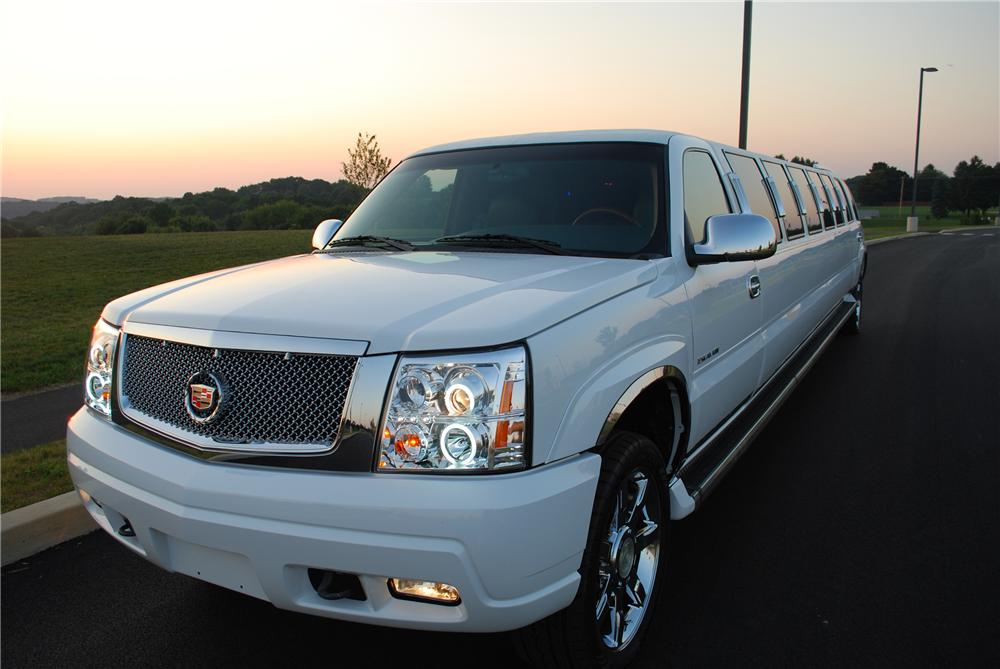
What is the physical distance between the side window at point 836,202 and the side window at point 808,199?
41.9 inches

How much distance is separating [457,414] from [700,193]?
225 centimetres

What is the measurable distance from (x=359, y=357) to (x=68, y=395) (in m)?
5.52

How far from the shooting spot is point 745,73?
13.4 m

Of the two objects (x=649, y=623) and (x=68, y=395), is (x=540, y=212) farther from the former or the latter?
(x=68, y=395)

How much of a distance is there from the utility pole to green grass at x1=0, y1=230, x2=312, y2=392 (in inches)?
406

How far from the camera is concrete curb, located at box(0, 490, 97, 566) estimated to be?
357cm

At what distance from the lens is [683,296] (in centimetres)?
315

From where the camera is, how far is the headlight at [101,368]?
2.75 metres

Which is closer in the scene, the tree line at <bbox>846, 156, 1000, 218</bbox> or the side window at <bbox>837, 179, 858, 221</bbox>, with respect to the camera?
the side window at <bbox>837, 179, 858, 221</bbox>

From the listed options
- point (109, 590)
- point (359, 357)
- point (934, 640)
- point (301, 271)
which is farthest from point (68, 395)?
point (934, 640)

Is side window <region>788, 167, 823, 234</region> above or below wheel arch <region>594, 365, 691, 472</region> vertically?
above

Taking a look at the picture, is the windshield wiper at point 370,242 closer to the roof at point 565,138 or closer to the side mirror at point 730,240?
the roof at point 565,138

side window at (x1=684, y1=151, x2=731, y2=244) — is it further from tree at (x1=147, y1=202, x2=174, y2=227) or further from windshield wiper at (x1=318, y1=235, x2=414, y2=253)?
tree at (x1=147, y1=202, x2=174, y2=227)

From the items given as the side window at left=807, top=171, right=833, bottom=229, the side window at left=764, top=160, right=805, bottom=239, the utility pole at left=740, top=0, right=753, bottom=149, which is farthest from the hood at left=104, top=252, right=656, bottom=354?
the utility pole at left=740, top=0, right=753, bottom=149
